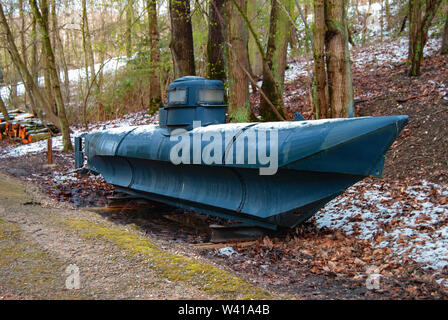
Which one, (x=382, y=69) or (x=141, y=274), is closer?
(x=141, y=274)

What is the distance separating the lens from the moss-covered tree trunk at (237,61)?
432 inches

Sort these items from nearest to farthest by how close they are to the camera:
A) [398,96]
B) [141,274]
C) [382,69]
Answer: [141,274], [398,96], [382,69]

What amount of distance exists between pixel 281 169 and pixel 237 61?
19.6 feet

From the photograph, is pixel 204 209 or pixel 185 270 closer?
pixel 185 270

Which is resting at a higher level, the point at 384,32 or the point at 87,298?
the point at 384,32

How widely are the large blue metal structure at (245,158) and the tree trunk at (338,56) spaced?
2800 millimetres

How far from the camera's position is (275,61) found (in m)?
13.6

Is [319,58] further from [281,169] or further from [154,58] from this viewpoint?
[154,58]

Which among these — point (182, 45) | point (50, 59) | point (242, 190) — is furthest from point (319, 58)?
point (50, 59)

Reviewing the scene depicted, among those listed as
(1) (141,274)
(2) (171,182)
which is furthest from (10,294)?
(2) (171,182)

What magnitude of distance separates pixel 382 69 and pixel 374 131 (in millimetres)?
11496
